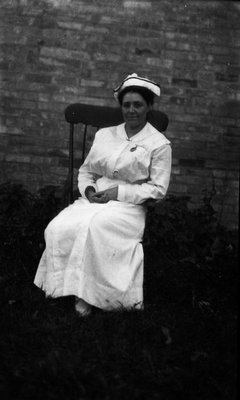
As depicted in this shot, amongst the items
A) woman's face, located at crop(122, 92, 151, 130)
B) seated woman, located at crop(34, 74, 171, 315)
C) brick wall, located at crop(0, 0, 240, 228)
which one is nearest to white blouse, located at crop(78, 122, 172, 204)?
seated woman, located at crop(34, 74, 171, 315)

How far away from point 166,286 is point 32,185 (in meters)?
2.07

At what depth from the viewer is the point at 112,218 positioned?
130 inches

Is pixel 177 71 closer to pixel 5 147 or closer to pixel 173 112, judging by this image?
Result: pixel 173 112

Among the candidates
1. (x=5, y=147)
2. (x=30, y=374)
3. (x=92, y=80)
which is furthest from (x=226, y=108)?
(x=30, y=374)

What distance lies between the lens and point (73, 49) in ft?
17.2

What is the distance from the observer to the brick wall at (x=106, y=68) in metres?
5.23

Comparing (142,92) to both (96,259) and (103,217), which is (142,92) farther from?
(96,259)

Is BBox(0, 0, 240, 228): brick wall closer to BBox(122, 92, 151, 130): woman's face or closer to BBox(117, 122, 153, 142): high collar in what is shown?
BBox(117, 122, 153, 142): high collar

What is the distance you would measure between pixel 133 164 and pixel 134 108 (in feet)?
1.35

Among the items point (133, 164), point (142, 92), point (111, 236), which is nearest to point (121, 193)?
point (133, 164)

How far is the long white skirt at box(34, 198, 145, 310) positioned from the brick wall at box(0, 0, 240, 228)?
2.08 metres

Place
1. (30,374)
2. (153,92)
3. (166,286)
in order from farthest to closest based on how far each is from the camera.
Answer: (166,286) < (153,92) < (30,374)

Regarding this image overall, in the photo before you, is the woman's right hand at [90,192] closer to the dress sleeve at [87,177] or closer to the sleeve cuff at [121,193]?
the dress sleeve at [87,177]

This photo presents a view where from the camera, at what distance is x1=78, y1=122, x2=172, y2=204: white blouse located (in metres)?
3.49
